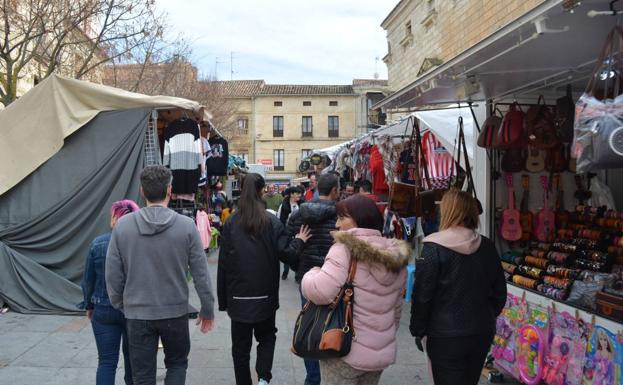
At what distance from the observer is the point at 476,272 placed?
3205 millimetres

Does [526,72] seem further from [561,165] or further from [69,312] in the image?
[69,312]

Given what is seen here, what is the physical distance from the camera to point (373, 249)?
292 centimetres

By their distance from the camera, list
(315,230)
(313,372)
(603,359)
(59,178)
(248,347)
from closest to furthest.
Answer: (603,359) → (248,347) → (315,230) → (313,372) → (59,178)

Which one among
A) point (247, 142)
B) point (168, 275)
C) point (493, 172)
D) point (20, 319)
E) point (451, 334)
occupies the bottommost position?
point (20, 319)

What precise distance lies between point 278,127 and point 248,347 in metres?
48.7

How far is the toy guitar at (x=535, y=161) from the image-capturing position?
5.25 meters

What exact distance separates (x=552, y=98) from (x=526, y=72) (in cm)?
120

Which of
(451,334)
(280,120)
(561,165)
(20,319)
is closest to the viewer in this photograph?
(451,334)

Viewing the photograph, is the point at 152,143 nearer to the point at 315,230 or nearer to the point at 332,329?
the point at 315,230

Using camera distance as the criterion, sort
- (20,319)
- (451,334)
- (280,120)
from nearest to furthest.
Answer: (451,334)
(20,319)
(280,120)

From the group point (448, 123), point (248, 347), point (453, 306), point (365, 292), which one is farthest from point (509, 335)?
point (448, 123)

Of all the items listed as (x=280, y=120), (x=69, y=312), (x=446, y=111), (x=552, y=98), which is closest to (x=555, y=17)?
(x=552, y=98)

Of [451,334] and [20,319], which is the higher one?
[451,334]

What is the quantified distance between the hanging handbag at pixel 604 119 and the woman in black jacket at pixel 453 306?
2.81 feet
